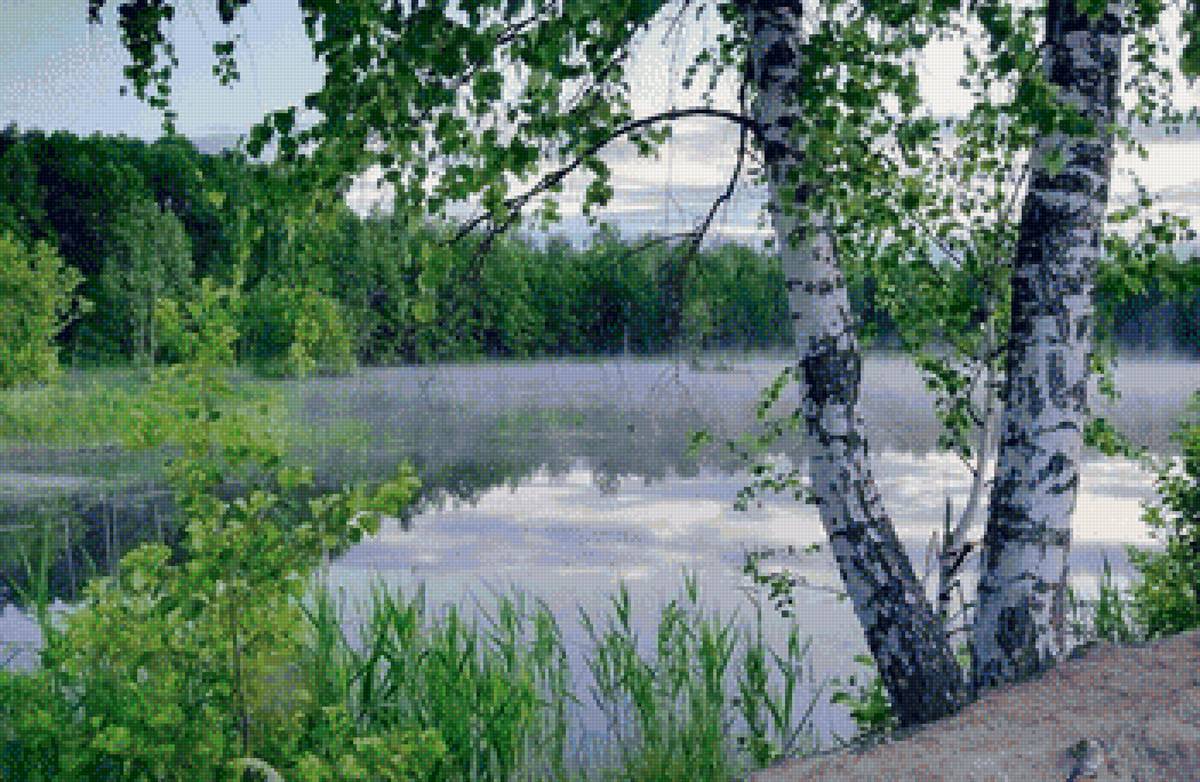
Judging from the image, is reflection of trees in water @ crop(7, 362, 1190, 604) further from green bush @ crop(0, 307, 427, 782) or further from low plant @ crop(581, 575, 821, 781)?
green bush @ crop(0, 307, 427, 782)

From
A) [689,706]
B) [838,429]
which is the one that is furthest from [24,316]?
[838,429]

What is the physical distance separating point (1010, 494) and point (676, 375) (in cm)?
134

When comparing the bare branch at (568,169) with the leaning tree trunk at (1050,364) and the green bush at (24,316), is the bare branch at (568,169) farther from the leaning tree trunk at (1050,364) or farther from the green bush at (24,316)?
the green bush at (24,316)

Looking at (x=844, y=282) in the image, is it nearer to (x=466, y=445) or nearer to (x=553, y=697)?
(x=553, y=697)

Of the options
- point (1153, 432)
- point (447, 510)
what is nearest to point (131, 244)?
point (447, 510)

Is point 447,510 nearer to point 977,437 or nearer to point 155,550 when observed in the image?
point 977,437

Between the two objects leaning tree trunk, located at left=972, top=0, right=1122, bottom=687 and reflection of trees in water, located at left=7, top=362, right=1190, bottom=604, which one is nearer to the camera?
leaning tree trunk, located at left=972, top=0, right=1122, bottom=687

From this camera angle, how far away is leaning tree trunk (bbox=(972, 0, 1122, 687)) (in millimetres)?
4676

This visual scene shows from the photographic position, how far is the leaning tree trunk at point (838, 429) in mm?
4652

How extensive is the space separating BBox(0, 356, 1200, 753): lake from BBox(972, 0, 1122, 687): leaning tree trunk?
3.74 feet

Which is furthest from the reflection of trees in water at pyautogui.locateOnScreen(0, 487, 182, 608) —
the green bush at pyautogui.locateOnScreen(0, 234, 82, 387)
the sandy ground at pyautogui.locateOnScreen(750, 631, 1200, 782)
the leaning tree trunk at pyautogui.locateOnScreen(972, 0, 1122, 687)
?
the sandy ground at pyautogui.locateOnScreen(750, 631, 1200, 782)

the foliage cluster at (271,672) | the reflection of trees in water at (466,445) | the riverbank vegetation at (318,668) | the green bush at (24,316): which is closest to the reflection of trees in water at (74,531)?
the reflection of trees in water at (466,445)

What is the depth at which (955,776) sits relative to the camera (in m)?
3.51

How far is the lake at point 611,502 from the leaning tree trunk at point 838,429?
1.63ft
